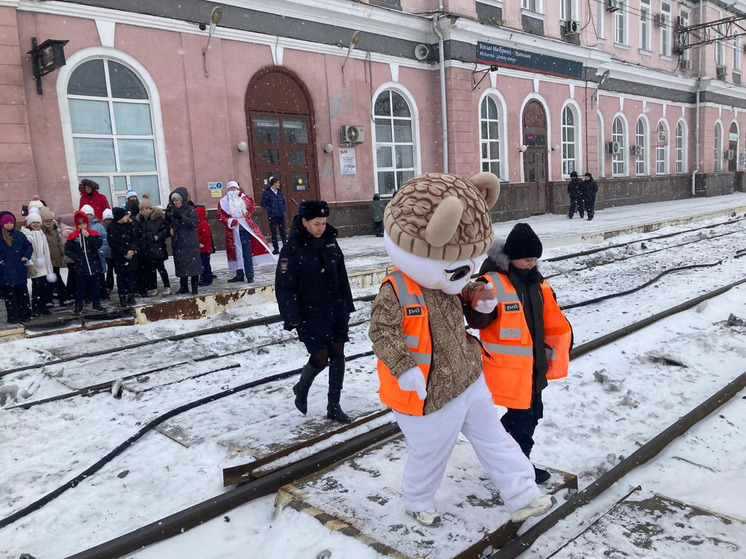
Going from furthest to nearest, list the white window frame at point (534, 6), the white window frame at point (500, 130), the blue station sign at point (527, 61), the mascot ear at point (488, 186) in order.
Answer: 1. the white window frame at point (534, 6)
2. the white window frame at point (500, 130)
3. the blue station sign at point (527, 61)
4. the mascot ear at point (488, 186)

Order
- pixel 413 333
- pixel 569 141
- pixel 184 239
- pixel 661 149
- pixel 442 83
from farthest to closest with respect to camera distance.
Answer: pixel 661 149, pixel 569 141, pixel 442 83, pixel 184 239, pixel 413 333

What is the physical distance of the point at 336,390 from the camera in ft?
13.6

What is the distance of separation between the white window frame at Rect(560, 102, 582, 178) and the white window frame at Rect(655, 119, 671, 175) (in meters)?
7.14

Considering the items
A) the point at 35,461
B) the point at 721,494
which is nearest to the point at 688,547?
the point at 721,494

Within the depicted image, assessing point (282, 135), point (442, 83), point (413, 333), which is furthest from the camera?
point (442, 83)

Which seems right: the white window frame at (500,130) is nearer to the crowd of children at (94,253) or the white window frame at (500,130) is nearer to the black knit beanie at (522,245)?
the crowd of children at (94,253)

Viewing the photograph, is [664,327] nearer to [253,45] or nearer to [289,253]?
[289,253]

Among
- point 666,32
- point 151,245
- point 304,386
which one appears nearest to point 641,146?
point 666,32

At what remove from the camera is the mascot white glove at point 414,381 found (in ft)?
7.97

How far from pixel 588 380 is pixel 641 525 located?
205 centimetres

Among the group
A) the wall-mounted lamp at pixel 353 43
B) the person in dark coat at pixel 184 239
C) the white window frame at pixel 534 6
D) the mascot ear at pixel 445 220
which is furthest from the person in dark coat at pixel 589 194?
the mascot ear at pixel 445 220

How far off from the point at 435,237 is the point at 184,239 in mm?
6512

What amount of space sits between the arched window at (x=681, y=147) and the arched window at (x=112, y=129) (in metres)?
26.5

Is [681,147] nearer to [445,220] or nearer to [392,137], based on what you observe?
[392,137]
